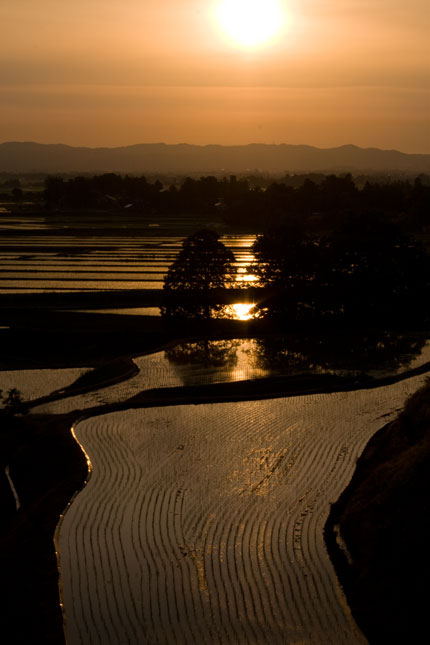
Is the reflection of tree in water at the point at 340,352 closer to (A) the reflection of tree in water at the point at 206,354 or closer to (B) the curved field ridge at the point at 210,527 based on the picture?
(A) the reflection of tree in water at the point at 206,354

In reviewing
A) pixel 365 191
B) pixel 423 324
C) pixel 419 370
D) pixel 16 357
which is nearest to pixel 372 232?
pixel 423 324

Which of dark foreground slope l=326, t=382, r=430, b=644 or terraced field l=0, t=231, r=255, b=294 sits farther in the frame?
terraced field l=0, t=231, r=255, b=294

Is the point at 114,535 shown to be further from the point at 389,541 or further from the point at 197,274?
the point at 197,274

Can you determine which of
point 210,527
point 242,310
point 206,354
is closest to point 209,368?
point 206,354

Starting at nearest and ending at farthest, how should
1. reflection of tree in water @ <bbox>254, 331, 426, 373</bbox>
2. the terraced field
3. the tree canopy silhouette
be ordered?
reflection of tree in water @ <bbox>254, 331, 426, 373</bbox>, the tree canopy silhouette, the terraced field

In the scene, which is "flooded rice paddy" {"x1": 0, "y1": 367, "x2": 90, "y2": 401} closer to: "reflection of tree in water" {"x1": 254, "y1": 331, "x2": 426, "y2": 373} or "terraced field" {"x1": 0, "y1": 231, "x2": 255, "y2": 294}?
"reflection of tree in water" {"x1": 254, "y1": 331, "x2": 426, "y2": 373}

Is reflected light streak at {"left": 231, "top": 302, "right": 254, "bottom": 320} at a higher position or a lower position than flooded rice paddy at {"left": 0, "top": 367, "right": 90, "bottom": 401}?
higher

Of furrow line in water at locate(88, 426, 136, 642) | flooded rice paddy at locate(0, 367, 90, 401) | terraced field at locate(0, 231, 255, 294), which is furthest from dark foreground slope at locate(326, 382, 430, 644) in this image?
terraced field at locate(0, 231, 255, 294)
